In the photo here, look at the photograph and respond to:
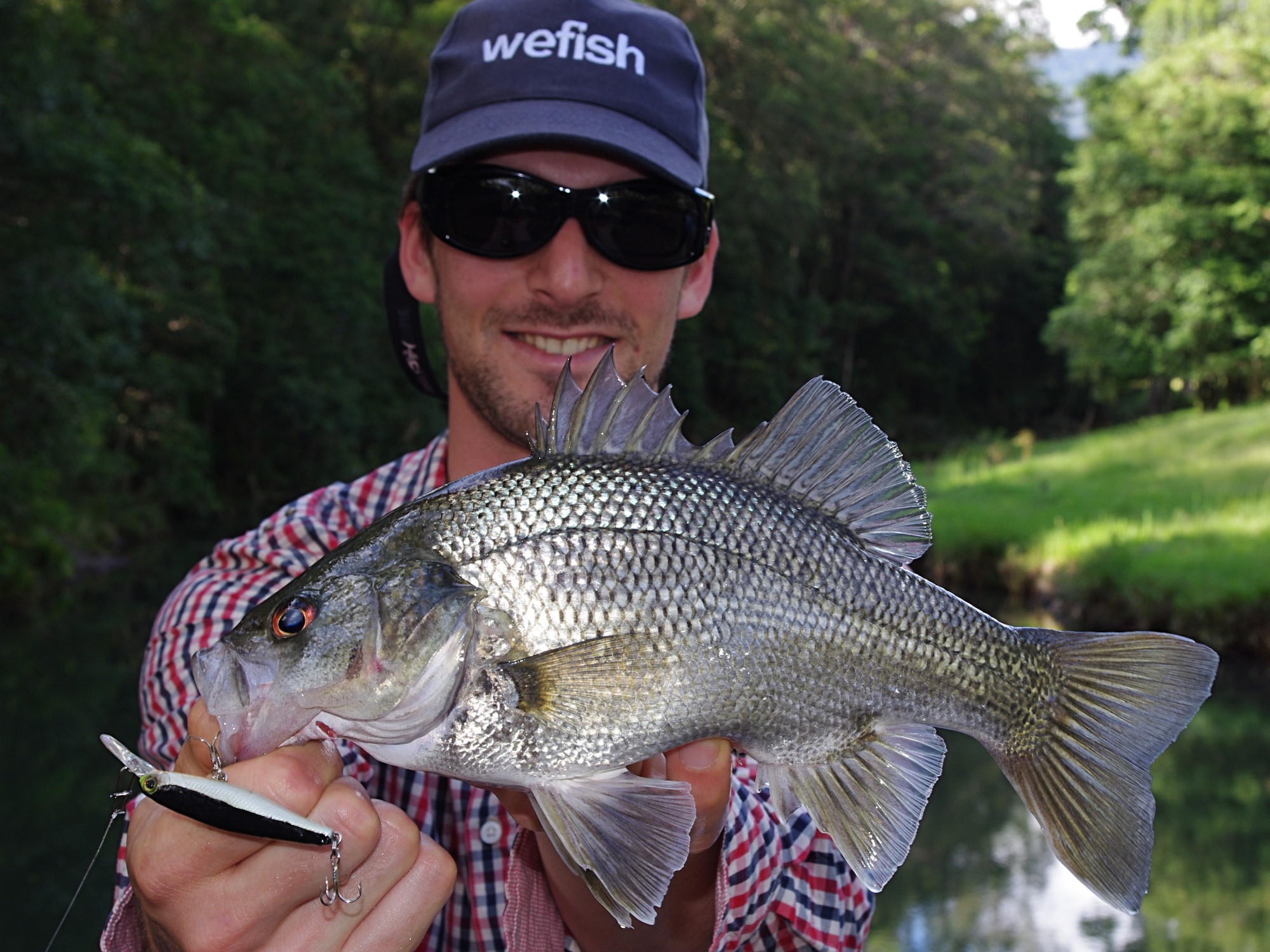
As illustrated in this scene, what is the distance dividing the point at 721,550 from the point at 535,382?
1.12 m

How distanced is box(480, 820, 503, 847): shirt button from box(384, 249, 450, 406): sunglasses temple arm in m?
1.17

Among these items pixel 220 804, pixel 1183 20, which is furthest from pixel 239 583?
pixel 1183 20

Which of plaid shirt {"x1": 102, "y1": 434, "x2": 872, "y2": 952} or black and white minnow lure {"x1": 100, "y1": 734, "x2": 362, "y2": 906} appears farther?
plaid shirt {"x1": 102, "y1": 434, "x2": 872, "y2": 952}

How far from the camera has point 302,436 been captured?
2652 centimetres

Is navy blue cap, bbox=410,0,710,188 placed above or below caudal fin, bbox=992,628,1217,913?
above

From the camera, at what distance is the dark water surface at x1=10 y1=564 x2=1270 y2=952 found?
297 inches

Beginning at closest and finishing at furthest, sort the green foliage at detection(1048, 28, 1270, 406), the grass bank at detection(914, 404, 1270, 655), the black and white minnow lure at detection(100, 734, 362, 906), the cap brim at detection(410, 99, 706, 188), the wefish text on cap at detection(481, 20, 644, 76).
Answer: the black and white minnow lure at detection(100, 734, 362, 906) < the cap brim at detection(410, 99, 706, 188) < the wefish text on cap at detection(481, 20, 644, 76) < the grass bank at detection(914, 404, 1270, 655) < the green foliage at detection(1048, 28, 1270, 406)

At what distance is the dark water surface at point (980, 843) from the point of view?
24.8 feet

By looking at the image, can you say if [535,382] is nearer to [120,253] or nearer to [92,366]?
[92,366]

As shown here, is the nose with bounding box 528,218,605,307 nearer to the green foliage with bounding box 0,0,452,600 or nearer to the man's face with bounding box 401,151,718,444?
the man's face with bounding box 401,151,718,444

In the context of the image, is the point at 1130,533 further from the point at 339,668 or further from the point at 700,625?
the point at 339,668

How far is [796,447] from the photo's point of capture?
5.73 feet

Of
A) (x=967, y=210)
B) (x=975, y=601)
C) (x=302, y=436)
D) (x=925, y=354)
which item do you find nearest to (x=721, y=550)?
(x=975, y=601)

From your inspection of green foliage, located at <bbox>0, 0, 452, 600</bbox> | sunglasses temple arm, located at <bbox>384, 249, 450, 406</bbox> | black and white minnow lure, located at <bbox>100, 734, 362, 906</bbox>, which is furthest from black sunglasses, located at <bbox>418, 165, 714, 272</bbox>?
green foliage, located at <bbox>0, 0, 452, 600</bbox>
